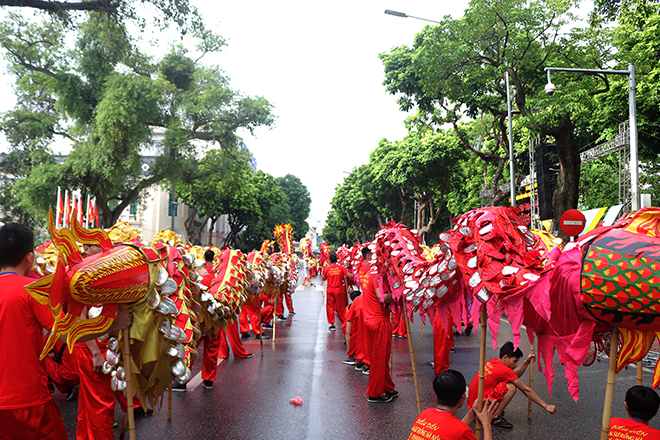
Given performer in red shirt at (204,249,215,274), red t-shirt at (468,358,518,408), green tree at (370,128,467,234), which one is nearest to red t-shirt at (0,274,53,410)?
red t-shirt at (468,358,518,408)

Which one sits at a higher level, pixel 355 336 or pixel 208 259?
pixel 208 259

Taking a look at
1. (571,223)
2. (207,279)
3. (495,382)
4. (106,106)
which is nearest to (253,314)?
(207,279)

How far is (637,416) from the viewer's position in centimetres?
288

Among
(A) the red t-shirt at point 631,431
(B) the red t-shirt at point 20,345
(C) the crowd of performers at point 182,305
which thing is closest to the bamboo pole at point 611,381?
(C) the crowd of performers at point 182,305

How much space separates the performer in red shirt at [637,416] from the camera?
272 cm

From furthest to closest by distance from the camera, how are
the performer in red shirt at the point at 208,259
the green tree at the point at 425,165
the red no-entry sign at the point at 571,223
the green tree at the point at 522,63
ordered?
the green tree at the point at 425,165 → the green tree at the point at 522,63 → the red no-entry sign at the point at 571,223 → the performer in red shirt at the point at 208,259

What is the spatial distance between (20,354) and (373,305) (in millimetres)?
3776

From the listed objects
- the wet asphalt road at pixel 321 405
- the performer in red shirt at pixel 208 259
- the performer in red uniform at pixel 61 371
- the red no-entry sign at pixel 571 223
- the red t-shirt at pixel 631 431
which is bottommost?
the wet asphalt road at pixel 321 405

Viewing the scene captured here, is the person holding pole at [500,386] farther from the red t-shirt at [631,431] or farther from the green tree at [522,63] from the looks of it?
the green tree at [522,63]

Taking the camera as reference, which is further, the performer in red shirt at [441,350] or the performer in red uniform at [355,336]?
the performer in red uniform at [355,336]

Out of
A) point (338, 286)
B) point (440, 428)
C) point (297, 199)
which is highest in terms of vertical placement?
point (297, 199)

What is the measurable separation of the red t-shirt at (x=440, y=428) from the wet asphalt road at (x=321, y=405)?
2058 millimetres

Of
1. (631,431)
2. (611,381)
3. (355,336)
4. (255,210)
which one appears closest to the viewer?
(611,381)

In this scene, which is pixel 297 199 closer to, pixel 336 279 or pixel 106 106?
pixel 106 106
